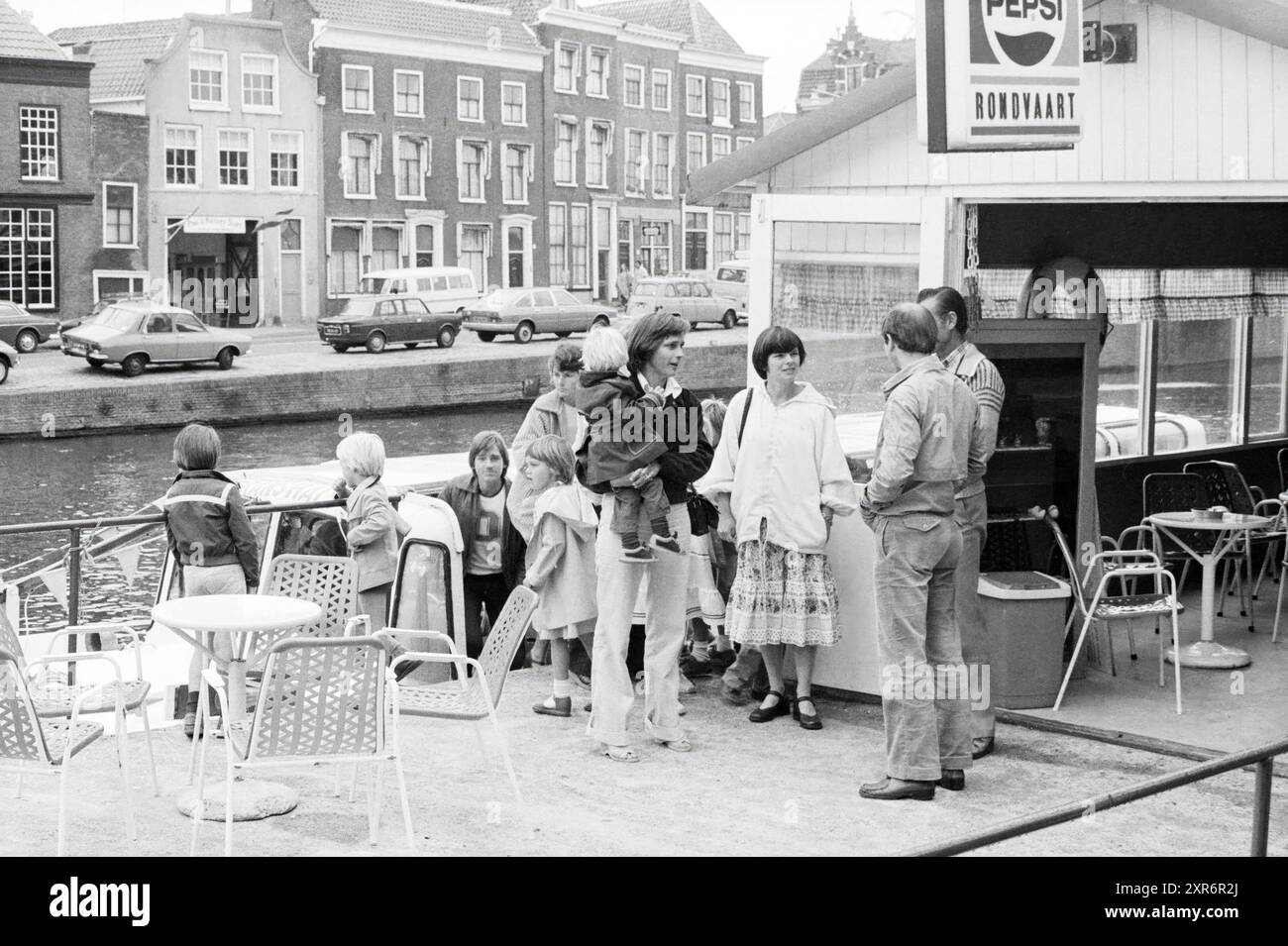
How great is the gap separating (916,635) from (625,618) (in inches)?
49.0

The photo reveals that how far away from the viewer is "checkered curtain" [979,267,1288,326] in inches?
386

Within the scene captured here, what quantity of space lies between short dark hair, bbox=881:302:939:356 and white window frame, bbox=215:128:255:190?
44.4 m

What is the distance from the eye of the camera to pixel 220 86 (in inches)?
1905

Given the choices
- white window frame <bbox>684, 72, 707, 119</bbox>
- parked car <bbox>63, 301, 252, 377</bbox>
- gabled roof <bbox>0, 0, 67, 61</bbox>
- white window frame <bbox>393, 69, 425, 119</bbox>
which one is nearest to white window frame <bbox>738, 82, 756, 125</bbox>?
white window frame <bbox>684, 72, 707, 119</bbox>

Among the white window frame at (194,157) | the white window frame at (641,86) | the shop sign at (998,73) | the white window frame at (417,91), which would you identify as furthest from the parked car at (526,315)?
the shop sign at (998,73)

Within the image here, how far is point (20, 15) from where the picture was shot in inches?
1729

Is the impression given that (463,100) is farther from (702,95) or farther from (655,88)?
(702,95)

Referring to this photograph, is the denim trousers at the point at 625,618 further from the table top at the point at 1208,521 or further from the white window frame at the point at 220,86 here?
the white window frame at the point at 220,86

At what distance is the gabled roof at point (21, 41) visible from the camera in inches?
1682

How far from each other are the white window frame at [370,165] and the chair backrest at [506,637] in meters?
46.5
